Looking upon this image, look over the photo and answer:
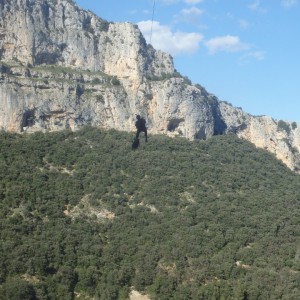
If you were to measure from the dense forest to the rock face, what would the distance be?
340 cm

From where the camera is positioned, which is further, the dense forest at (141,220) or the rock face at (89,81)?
the rock face at (89,81)

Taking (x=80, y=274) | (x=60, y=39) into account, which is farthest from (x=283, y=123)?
(x=80, y=274)

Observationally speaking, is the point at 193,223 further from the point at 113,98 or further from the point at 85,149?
the point at 113,98

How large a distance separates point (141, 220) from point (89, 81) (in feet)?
91.0

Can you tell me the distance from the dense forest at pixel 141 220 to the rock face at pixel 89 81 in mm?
3401

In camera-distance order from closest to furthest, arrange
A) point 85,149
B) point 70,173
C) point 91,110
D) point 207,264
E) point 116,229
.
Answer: point 207,264 < point 116,229 < point 70,173 < point 85,149 < point 91,110

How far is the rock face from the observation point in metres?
77.0

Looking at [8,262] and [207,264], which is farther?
[207,264]

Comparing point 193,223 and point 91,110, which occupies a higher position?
point 91,110

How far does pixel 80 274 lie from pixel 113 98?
113 feet

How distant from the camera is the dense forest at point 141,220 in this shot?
51781 mm

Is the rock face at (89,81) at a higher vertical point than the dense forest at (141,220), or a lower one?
higher

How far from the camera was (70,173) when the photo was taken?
68938mm

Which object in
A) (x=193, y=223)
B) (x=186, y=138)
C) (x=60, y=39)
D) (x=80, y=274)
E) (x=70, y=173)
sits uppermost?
(x=60, y=39)
